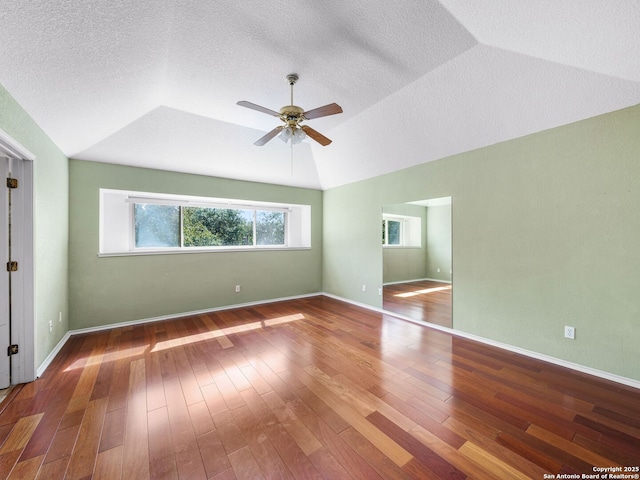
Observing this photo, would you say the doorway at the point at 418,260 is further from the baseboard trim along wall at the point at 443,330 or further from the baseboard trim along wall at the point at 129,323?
the baseboard trim along wall at the point at 129,323

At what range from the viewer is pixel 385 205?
4312 millimetres

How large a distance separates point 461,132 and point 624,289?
6.72ft

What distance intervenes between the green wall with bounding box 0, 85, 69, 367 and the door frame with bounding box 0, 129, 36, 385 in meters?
0.05

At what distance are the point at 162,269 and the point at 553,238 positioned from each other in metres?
4.90

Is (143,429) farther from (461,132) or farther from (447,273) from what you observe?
(447,273)

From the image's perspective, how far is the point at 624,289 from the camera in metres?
2.22

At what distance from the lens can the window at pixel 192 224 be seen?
3.88 meters

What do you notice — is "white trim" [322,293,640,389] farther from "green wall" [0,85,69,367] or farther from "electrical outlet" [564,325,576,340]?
"green wall" [0,85,69,367]

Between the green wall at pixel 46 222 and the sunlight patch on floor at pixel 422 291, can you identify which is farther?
the sunlight patch on floor at pixel 422 291

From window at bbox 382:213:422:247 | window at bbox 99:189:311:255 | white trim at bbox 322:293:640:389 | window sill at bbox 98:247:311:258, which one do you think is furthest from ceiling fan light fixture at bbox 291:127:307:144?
white trim at bbox 322:293:640:389

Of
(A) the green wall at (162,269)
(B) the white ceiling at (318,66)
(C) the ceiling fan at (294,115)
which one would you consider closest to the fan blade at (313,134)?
(C) the ceiling fan at (294,115)

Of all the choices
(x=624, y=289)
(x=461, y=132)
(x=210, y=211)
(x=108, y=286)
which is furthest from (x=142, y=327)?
(x=624, y=289)

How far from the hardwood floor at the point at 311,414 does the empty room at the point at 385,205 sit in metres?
0.02

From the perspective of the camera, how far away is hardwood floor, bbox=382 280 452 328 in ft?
12.8
